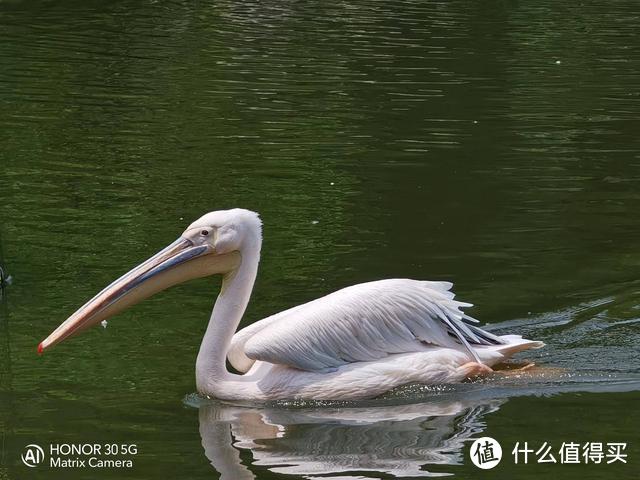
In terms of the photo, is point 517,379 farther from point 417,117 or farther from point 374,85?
point 374,85

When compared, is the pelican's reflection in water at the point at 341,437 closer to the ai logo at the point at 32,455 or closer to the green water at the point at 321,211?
the green water at the point at 321,211

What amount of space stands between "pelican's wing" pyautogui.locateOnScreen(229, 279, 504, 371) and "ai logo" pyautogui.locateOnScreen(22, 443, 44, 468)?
3.09 ft

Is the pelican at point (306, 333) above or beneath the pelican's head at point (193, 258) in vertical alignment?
beneath

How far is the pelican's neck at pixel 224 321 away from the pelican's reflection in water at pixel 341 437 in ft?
0.44

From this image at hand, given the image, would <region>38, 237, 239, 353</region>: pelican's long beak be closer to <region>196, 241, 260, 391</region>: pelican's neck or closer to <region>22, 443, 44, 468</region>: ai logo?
<region>196, 241, 260, 391</region>: pelican's neck

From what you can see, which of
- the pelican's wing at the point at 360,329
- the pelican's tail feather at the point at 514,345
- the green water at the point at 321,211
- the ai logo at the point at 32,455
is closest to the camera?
the ai logo at the point at 32,455

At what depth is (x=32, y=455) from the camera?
Result: 4.91 m

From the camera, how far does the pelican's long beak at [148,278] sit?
216 inches

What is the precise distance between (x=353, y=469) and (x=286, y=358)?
86cm

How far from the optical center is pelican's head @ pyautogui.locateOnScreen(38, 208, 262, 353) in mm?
5547

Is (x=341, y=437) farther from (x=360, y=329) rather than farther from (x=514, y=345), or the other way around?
(x=514, y=345)

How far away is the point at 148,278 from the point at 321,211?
3.19m

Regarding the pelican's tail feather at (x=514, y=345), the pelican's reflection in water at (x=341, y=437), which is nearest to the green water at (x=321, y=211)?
the pelican's reflection in water at (x=341, y=437)

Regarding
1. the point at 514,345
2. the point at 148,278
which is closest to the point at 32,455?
the point at 148,278
